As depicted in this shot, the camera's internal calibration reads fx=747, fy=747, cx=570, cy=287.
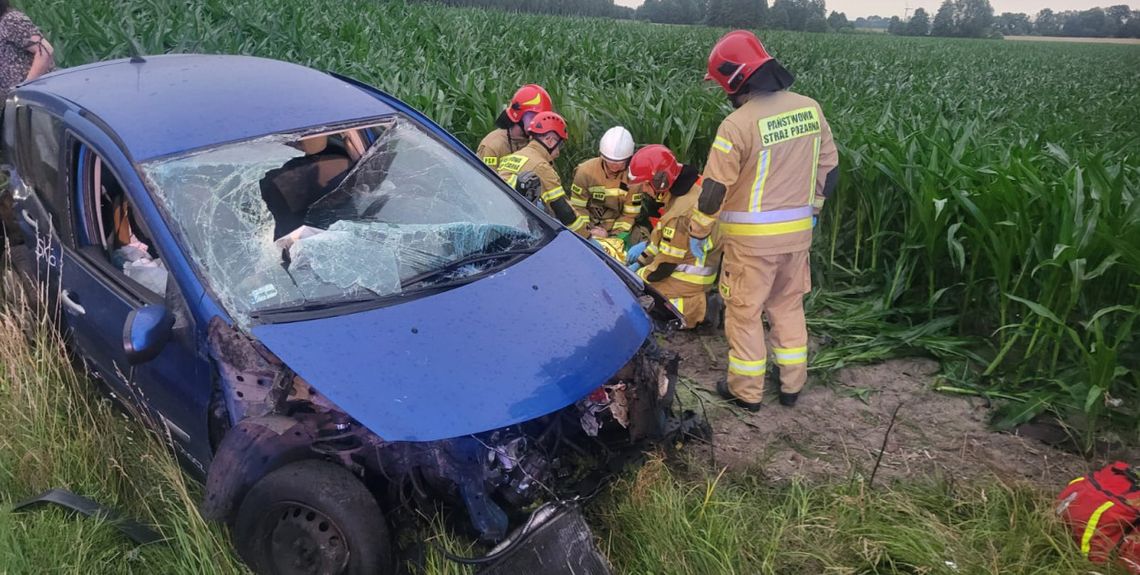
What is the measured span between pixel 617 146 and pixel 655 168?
594 mm

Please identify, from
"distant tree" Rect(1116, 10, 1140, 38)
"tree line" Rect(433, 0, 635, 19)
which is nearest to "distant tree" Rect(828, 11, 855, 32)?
"tree line" Rect(433, 0, 635, 19)

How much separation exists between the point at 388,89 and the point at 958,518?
6.04 m

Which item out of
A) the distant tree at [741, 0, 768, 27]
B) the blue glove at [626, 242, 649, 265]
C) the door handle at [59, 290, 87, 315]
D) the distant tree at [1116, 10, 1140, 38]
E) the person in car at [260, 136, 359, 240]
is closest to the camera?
the person in car at [260, 136, 359, 240]

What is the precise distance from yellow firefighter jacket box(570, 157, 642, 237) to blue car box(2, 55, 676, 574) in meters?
2.38

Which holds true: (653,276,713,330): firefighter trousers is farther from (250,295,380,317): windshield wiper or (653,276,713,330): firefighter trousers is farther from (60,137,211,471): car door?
(60,137,211,471): car door

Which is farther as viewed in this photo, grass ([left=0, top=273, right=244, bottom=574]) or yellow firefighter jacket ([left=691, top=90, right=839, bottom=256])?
yellow firefighter jacket ([left=691, top=90, right=839, bottom=256])

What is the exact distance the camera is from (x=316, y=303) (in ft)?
8.14

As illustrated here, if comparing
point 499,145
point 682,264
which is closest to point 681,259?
point 682,264

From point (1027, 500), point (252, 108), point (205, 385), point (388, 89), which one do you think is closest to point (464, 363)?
point (205, 385)

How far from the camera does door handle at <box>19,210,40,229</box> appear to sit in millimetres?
3254

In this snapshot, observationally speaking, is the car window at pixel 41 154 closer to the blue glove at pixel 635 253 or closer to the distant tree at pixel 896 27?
the blue glove at pixel 635 253

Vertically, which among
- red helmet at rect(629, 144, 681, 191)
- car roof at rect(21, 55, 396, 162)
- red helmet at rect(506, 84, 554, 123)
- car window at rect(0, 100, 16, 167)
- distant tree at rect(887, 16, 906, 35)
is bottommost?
distant tree at rect(887, 16, 906, 35)

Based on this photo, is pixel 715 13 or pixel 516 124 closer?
pixel 516 124

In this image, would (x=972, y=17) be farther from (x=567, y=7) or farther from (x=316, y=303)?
(x=316, y=303)
